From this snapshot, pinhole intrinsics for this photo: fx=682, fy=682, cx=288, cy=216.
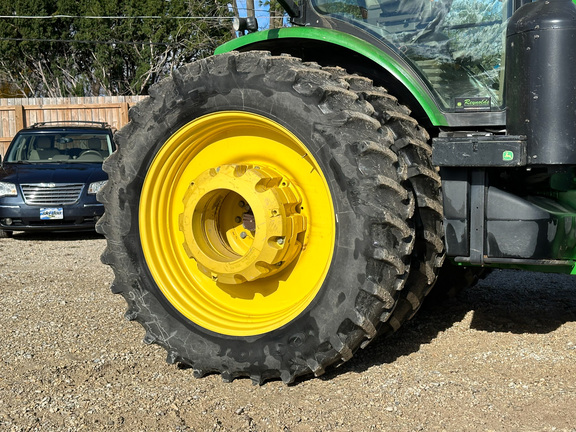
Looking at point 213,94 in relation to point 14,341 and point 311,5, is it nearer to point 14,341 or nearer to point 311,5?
point 311,5

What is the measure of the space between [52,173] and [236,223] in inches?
255

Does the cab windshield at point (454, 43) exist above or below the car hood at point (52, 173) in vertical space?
above

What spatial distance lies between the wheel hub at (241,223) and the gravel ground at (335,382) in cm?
54

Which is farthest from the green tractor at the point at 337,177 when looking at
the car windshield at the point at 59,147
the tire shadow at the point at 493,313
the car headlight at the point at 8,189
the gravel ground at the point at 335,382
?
the car windshield at the point at 59,147

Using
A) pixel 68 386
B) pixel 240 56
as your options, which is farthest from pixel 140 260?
pixel 240 56

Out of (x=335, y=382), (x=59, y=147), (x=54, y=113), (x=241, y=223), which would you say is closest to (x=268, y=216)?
(x=241, y=223)

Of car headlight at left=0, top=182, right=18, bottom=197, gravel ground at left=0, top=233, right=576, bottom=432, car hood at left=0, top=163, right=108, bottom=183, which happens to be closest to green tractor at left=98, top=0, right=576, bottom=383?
gravel ground at left=0, top=233, right=576, bottom=432

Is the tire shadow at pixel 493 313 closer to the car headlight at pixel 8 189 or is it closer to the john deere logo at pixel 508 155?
the john deere logo at pixel 508 155

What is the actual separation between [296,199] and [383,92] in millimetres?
648

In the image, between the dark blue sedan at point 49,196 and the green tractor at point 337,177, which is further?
the dark blue sedan at point 49,196

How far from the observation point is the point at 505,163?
9.04 feet

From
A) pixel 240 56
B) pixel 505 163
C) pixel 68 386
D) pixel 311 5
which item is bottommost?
pixel 68 386

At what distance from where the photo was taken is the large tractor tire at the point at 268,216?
2826mm

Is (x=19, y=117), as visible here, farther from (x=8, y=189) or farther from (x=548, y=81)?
(x=548, y=81)
